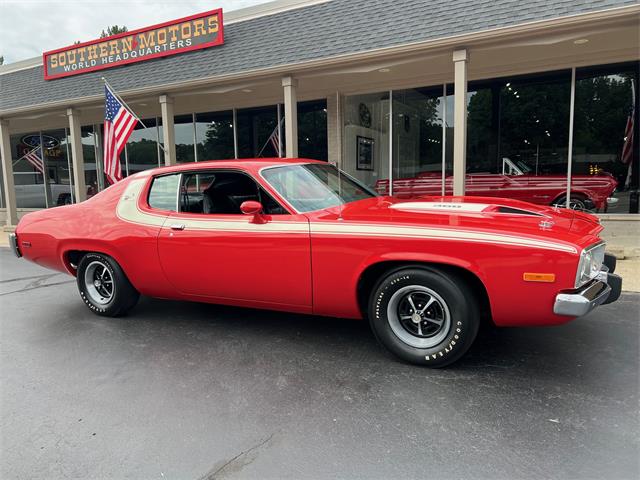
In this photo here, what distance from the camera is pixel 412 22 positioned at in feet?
24.2

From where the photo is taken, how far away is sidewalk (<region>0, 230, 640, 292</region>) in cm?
555

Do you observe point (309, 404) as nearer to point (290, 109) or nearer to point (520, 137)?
point (290, 109)

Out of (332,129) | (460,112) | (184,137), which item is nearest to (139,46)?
(184,137)

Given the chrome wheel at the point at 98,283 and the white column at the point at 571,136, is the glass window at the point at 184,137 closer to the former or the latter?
the chrome wheel at the point at 98,283

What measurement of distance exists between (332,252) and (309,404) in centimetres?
110

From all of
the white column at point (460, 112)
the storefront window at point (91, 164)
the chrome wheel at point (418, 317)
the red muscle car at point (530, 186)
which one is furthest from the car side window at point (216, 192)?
the storefront window at point (91, 164)

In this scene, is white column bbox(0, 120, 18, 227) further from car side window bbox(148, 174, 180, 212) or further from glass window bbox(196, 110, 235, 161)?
car side window bbox(148, 174, 180, 212)

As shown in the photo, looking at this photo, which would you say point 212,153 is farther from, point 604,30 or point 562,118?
point 604,30

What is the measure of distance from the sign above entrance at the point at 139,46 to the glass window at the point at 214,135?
2.81 meters

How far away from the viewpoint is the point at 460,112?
23.2ft

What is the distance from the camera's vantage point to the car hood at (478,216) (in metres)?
2.97

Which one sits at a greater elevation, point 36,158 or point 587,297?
point 36,158

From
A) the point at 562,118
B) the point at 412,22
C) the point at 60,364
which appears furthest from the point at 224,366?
the point at 562,118

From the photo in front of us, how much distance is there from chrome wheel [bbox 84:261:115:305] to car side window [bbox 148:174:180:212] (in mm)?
976
